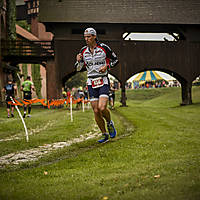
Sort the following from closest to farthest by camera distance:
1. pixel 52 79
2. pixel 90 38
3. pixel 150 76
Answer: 1. pixel 90 38
2. pixel 52 79
3. pixel 150 76

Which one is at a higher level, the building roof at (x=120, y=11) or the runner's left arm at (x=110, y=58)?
the building roof at (x=120, y=11)

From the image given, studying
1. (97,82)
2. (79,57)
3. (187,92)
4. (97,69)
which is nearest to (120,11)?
(187,92)

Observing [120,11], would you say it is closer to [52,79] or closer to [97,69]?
[52,79]

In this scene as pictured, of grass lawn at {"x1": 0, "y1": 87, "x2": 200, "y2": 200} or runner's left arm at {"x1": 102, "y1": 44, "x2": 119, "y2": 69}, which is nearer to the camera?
grass lawn at {"x1": 0, "y1": 87, "x2": 200, "y2": 200}

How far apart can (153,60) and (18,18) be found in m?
39.6

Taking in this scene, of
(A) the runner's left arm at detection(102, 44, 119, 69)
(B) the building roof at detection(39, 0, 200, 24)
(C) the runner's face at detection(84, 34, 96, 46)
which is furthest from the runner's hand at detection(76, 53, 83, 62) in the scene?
(B) the building roof at detection(39, 0, 200, 24)

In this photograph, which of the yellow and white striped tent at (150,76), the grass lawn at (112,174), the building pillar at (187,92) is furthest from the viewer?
the yellow and white striped tent at (150,76)

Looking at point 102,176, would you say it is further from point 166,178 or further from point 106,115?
point 106,115

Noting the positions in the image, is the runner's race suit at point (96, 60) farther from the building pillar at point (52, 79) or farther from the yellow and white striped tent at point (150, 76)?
the yellow and white striped tent at point (150, 76)

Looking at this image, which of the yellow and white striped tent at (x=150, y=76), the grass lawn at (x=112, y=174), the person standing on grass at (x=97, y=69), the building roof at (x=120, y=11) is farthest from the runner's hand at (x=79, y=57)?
the yellow and white striped tent at (x=150, y=76)

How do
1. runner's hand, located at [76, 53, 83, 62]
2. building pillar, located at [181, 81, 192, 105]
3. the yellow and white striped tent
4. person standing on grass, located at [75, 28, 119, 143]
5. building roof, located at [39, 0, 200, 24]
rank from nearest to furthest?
person standing on grass, located at [75, 28, 119, 143]
runner's hand, located at [76, 53, 83, 62]
building roof, located at [39, 0, 200, 24]
building pillar, located at [181, 81, 192, 105]
the yellow and white striped tent

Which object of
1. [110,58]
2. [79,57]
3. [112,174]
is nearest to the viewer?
[112,174]

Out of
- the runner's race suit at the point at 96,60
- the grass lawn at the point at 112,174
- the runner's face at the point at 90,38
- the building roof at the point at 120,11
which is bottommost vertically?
the grass lawn at the point at 112,174

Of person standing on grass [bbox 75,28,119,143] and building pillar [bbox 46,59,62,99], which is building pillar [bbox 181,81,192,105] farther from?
person standing on grass [bbox 75,28,119,143]
